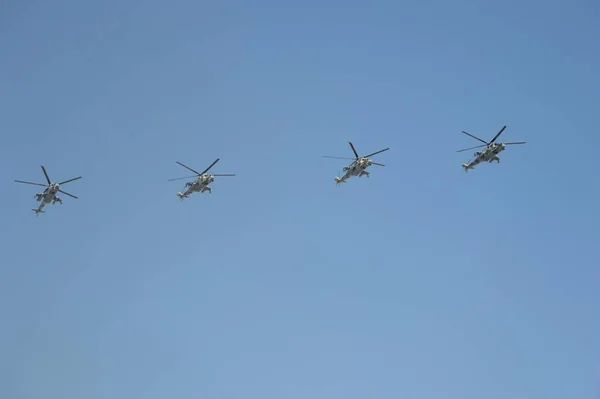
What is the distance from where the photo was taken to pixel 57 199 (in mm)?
133125

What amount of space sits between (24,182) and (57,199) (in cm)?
517

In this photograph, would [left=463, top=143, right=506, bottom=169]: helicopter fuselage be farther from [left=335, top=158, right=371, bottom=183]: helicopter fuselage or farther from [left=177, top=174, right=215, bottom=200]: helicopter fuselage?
[left=177, top=174, right=215, bottom=200]: helicopter fuselage

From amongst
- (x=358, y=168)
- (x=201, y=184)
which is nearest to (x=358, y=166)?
(x=358, y=168)

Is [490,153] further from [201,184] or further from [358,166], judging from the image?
[201,184]

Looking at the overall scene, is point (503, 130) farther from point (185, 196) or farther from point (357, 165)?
point (185, 196)

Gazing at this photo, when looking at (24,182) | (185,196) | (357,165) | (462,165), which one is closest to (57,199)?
(24,182)

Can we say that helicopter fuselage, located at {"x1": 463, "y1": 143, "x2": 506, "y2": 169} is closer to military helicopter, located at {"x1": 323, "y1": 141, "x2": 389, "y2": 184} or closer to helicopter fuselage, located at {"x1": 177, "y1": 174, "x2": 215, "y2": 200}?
military helicopter, located at {"x1": 323, "y1": 141, "x2": 389, "y2": 184}

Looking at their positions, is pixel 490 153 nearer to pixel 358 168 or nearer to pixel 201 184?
pixel 358 168

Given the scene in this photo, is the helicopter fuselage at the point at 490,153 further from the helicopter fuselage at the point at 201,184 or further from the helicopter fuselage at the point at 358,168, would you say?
the helicopter fuselage at the point at 201,184

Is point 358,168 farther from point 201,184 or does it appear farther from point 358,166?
→ point 201,184

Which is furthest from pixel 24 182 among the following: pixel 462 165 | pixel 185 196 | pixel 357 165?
pixel 462 165

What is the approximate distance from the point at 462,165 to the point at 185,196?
39.8 metres

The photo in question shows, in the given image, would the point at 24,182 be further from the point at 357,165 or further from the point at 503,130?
the point at 503,130

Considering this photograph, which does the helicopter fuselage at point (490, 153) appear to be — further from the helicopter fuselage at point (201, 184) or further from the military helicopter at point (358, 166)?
the helicopter fuselage at point (201, 184)
